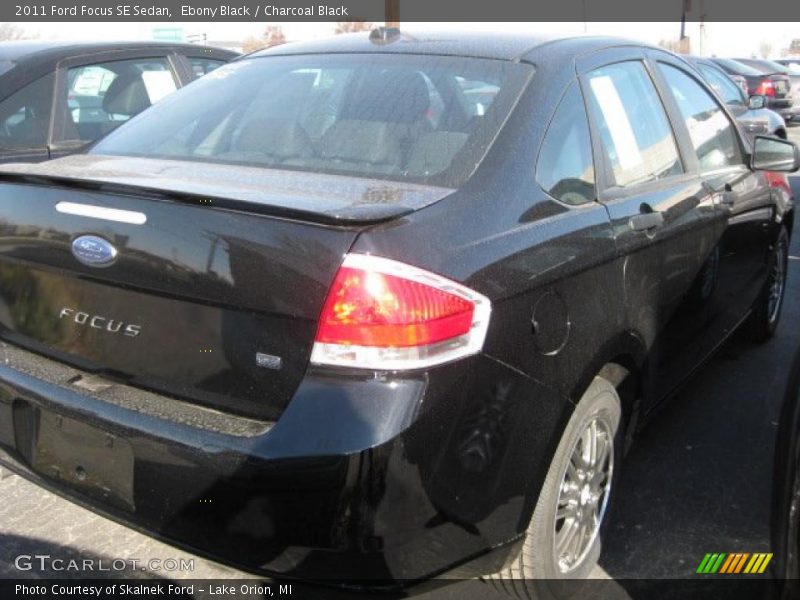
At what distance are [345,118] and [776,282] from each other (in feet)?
10.6

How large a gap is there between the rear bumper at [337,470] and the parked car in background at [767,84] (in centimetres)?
1474

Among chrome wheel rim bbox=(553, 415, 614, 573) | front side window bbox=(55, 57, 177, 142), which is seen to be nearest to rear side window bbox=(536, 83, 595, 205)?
chrome wheel rim bbox=(553, 415, 614, 573)

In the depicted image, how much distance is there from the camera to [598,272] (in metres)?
2.41

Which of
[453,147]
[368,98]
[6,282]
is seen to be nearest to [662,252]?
[453,147]

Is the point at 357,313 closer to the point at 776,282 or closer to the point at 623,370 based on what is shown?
the point at 623,370

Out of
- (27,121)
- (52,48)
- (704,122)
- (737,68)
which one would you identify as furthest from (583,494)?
(737,68)

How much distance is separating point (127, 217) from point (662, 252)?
177 centimetres

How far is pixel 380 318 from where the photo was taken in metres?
1.87

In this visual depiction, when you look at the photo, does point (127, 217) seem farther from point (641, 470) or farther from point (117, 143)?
point (641, 470)

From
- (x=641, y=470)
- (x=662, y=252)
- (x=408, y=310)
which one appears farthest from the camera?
(x=641, y=470)

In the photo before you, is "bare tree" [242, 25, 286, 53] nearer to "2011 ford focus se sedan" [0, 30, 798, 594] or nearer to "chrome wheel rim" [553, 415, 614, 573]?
"2011 ford focus se sedan" [0, 30, 798, 594]

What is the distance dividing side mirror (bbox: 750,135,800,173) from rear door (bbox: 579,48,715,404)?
723 millimetres

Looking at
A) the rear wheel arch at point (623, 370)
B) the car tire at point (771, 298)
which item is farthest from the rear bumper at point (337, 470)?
the car tire at point (771, 298)

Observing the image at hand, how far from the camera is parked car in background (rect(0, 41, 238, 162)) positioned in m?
4.50
